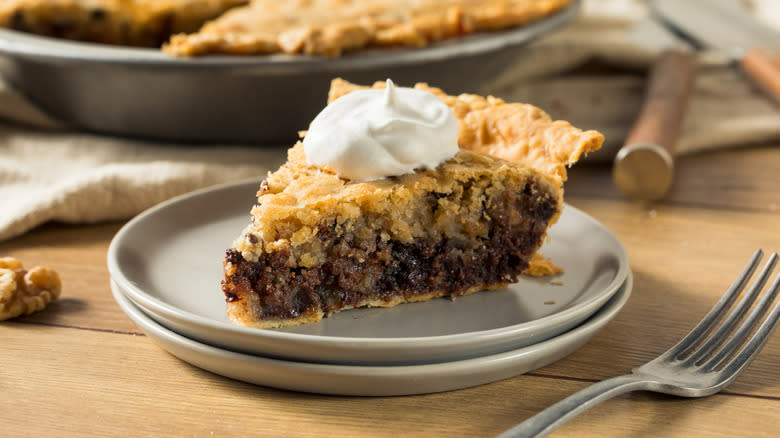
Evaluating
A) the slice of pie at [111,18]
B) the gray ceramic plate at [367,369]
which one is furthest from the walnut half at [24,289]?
the slice of pie at [111,18]

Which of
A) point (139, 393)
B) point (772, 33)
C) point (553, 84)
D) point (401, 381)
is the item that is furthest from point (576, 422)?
point (772, 33)

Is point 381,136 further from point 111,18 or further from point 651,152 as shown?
point 111,18

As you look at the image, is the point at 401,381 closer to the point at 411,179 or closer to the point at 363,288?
the point at 363,288

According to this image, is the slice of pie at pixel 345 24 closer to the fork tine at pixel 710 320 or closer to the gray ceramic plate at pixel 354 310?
the gray ceramic plate at pixel 354 310

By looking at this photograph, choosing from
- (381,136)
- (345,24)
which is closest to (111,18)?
(345,24)

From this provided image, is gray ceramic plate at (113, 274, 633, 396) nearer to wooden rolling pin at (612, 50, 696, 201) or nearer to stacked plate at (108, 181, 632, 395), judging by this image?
stacked plate at (108, 181, 632, 395)

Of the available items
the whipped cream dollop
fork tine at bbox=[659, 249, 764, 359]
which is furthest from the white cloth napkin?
Result: fork tine at bbox=[659, 249, 764, 359]
